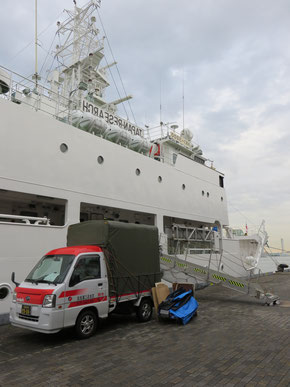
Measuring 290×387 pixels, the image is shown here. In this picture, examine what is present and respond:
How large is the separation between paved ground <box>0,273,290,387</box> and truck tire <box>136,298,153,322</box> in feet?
0.62

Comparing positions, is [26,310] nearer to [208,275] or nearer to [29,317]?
[29,317]

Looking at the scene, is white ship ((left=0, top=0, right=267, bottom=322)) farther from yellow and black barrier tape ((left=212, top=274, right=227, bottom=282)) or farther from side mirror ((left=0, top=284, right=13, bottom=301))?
yellow and black barrier tape ((left=212, top=274, right=227, bottom=282))

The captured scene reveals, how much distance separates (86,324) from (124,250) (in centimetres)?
198

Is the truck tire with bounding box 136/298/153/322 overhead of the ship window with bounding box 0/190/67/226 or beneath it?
beneath

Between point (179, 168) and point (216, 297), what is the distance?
7.52 meters

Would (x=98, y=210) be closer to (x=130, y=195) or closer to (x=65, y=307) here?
(x=130, y=195)

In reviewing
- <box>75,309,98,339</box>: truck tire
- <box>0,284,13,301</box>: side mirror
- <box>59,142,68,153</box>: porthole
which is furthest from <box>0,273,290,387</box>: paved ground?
<box>59,142,68,153</box>: porthole

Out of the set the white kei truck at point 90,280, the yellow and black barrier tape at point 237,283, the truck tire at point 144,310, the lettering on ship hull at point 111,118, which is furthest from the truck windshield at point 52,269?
the lettering on ship hull at point 111,118

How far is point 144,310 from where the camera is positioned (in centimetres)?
745

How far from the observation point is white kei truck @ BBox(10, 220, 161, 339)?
5.35 metres

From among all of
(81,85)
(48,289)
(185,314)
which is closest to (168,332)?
(185,314)

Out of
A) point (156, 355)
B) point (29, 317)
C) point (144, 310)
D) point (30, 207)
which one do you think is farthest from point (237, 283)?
point (30, 207)

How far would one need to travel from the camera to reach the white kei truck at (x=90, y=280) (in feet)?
17.6

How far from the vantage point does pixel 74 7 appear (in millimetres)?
15633
